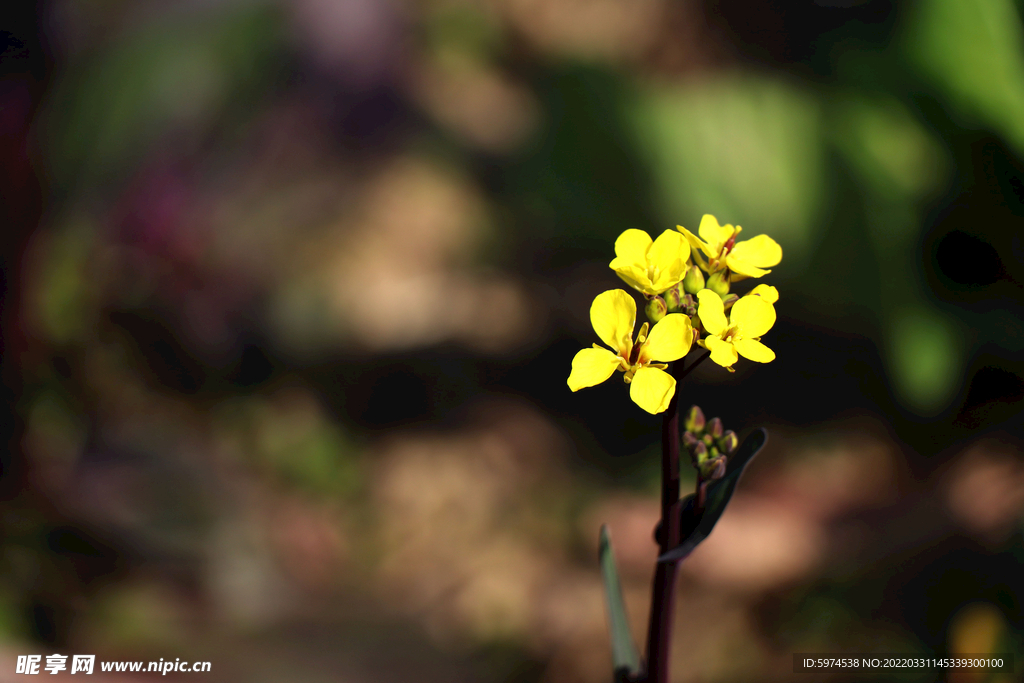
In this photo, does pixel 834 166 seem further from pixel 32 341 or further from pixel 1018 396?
pixel 32 341

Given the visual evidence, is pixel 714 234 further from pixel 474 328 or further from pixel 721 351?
pixel 474 328

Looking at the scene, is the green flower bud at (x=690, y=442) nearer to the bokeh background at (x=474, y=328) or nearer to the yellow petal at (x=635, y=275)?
the yellow petal at (x=635, y=275)

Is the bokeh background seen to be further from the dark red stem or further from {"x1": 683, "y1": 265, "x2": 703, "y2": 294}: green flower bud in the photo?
{"x1": 683, "y1": 265, "x2": 703, "y2": 294}: green flower bud

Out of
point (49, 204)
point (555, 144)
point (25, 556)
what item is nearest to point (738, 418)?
point (555, 144)

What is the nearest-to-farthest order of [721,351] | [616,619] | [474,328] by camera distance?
[721,351] → [616,619] → [474,328]

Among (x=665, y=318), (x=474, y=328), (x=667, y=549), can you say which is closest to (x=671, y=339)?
(x=665, y=318)

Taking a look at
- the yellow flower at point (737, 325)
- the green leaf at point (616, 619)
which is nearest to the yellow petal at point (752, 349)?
the yellow flower at point (737, 325)

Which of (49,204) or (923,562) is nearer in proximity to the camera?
(923,562)

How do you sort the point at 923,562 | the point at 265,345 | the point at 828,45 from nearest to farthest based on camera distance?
the point at 923,562 → the point at 828,45 → the point at 265,345

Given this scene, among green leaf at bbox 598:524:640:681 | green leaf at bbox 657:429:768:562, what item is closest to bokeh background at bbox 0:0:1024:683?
green leaf at bbox 598:524:640:681
